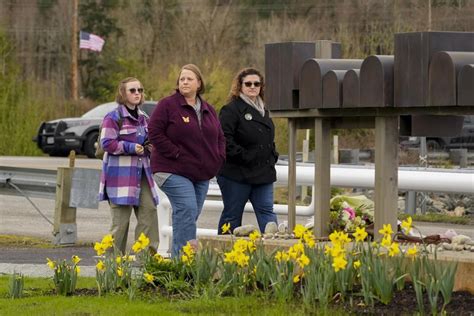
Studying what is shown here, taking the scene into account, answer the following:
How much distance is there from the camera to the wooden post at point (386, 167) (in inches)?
384

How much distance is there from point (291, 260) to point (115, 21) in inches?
2511

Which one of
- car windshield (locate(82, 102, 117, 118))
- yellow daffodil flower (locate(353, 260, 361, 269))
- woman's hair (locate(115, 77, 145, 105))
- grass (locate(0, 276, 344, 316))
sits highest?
Result: car windshield (locate(82, 102, 117, 118))

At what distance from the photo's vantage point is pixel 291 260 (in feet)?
29.0

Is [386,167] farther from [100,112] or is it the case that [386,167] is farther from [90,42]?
[90,42]

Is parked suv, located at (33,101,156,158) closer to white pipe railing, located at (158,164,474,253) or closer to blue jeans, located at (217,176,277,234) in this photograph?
white pipe railing, located at (158,164,474,253)

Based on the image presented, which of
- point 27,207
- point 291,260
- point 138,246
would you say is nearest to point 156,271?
point 138,246

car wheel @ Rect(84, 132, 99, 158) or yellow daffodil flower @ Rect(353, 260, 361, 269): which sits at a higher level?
car wheel @ Rect(84, 132, 99, 158)

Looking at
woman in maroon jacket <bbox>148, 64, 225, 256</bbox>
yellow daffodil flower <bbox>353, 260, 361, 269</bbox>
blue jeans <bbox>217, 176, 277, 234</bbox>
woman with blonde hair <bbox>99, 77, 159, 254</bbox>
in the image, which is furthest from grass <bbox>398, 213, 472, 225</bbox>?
yellow daffodil flower <bbox>353, 260, 361, 269</bbox>

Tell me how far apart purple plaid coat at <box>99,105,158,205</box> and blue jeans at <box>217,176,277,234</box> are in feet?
2.72

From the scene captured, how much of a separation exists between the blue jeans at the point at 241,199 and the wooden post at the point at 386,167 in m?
2.60

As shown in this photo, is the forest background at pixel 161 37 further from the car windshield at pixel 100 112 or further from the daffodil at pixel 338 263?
the daffodil at pixel 338 263

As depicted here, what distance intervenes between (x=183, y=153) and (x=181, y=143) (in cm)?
9

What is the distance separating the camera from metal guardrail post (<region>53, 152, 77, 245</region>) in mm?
15648

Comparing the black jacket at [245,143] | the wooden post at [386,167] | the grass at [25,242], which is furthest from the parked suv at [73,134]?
the wooden post at [386,167]
